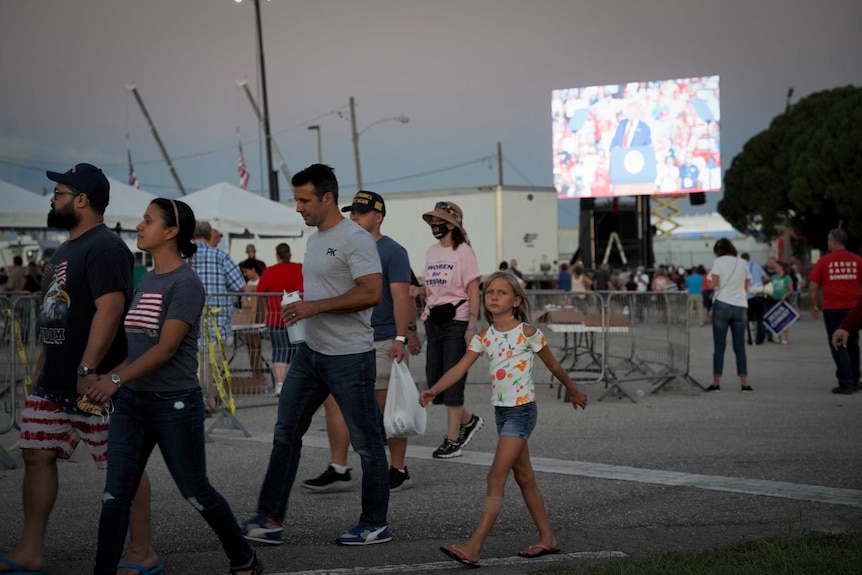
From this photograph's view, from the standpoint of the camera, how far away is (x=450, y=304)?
8703 millimetres

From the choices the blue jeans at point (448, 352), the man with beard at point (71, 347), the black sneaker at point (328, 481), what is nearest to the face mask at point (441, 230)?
the blue jeans at point (448, 352)

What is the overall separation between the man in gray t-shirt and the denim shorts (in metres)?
0.71

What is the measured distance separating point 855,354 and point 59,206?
449 inches

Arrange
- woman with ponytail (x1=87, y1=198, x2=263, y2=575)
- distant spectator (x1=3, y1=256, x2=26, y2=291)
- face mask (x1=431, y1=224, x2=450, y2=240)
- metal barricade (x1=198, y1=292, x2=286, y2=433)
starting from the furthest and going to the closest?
1. distant spectator (x1=3, y1=256, x2=26, y2=291)
2. metal barricade (x1=198, y1=292, x2=286, y2=433)
3. face mask (x1=431, y1=224, x2=450, y2=240)
4. woman with ponytail (x1=87, y1=198, x2=263, y2=575)

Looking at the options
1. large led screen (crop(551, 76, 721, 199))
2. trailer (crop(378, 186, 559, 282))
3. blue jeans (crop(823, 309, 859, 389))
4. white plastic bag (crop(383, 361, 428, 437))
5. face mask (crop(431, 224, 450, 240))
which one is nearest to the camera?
white plastic bag (crop(383, 361, 428, 437))

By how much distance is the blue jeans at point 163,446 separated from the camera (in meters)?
4.88

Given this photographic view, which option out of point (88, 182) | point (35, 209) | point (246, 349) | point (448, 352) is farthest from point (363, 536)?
point (35, 209)

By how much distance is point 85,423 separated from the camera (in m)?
5.22

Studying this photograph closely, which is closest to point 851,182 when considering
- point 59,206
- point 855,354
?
point 855,354

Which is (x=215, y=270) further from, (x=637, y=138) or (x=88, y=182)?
(x=637, y=138)

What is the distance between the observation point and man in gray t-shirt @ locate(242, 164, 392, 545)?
233 inches

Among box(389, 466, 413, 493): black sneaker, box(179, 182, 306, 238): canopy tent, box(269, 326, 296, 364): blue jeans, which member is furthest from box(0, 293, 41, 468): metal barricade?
box(179, 182, 306, 238): canopy tent

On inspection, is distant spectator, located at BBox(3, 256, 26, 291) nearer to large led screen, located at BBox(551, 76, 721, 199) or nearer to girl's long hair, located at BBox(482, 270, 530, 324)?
girl's long hair, located at BBox(482, 270, 530, 324)

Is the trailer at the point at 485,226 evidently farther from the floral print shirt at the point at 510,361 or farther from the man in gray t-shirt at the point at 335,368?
the floral print shirt at the point at 510,361
